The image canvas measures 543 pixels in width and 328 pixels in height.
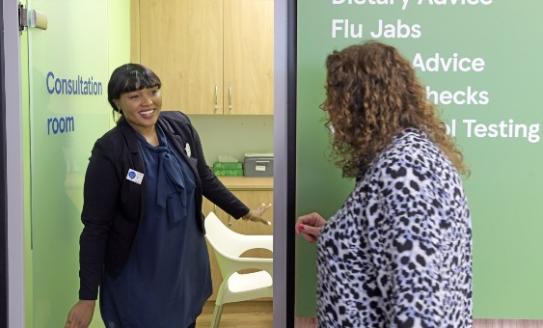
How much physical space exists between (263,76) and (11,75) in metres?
2.66

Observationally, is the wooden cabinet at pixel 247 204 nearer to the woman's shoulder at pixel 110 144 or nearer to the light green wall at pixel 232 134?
the light green wall at pixel 232 134

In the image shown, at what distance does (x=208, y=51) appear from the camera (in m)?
4.55

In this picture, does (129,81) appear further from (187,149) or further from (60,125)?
(60,125)

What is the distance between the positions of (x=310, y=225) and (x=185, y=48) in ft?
9.52

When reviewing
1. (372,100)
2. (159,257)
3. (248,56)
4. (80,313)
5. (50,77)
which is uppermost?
(248,56)

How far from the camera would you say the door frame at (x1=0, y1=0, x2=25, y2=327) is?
2.04 metres

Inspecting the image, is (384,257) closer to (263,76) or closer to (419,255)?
(419,255)

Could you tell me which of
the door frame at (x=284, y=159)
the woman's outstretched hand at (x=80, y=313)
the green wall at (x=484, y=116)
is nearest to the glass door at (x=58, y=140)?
the woman's outstretched hand at (x=80, y=313)

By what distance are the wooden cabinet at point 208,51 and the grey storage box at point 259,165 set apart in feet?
1.15

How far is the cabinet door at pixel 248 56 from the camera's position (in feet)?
14.9

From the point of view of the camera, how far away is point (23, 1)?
2.23 metres

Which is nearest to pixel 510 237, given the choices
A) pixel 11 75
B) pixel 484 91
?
pixel 484 91

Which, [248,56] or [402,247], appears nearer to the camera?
[402,247]

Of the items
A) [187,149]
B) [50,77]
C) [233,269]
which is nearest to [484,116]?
[187,149]
